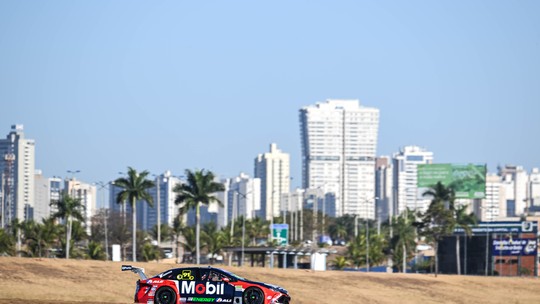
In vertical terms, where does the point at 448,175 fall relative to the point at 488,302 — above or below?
above

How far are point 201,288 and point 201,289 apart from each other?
0.12 feet

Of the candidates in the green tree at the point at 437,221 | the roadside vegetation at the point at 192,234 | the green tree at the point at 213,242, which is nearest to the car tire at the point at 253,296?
the roadside vegetation at the point at 192,234

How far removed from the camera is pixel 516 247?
5566 inches

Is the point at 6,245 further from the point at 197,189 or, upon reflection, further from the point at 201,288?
the point at 201,288

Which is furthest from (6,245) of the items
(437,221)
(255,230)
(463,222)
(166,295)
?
(166,295)

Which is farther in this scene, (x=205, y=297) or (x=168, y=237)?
(x=168, y=237)

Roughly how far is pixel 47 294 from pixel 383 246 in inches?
4125

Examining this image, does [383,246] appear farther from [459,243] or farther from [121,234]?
[121,234]

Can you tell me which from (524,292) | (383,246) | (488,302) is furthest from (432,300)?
(383,246)

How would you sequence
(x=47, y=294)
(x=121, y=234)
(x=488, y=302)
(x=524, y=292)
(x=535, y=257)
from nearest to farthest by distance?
(x=47, y=294) → (x=488, y=302) → (x=524, y=292) → (x=535, y=257) → (x=121, y=234)

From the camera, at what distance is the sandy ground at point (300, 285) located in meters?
59.4

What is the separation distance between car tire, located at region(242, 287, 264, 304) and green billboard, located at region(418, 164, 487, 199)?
452ft

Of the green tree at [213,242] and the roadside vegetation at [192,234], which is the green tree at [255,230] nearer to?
the roadside vegetation at [192,234]

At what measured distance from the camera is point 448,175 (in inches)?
7229
